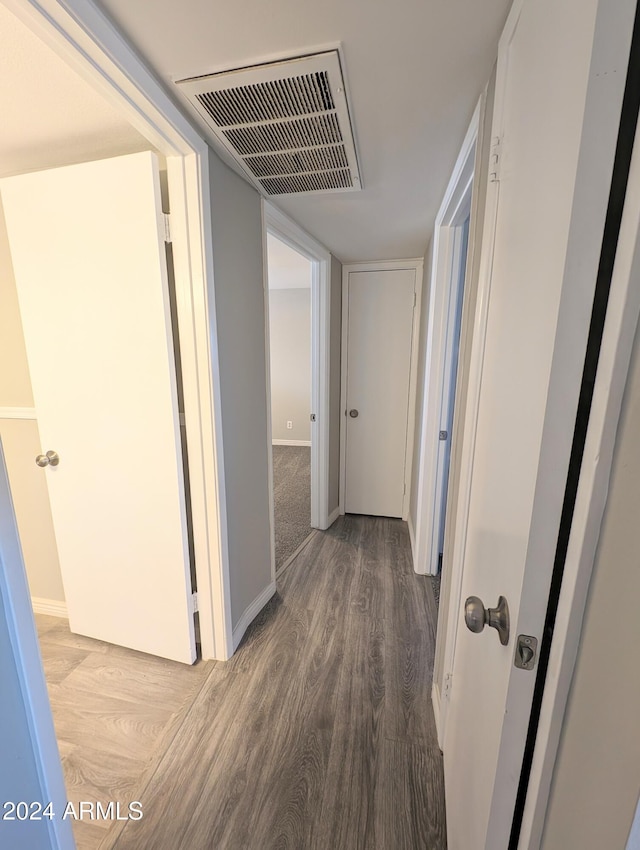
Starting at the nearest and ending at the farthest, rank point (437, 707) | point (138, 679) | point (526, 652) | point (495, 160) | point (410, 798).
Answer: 1. point (526, 652)
2. point (495, 160)
3. point (410, 798)
4. point (437, 707)
5. point (138, 679)

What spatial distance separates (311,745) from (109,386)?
5.23 ft

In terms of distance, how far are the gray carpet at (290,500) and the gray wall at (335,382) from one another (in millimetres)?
348

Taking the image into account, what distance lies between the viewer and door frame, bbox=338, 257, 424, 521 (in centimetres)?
271

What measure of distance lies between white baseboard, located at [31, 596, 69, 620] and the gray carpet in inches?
48.2

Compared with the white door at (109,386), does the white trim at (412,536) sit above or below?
below

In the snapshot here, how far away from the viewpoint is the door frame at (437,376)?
6.03ft

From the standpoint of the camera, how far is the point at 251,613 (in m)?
1.84

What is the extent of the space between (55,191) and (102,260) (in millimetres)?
324

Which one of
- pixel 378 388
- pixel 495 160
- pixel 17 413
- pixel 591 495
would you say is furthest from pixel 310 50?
pixel 378 388

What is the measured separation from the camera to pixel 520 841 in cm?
54

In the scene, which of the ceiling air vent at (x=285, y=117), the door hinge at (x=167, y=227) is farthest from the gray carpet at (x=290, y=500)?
the ceiling air vent at (x=285, y=117)

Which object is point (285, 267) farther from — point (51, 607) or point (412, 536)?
point (51, 607)

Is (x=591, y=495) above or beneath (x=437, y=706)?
above

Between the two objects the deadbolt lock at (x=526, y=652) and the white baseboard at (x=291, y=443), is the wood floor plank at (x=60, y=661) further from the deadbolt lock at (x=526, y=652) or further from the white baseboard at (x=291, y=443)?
the white baseboard at (x=291, y=443)
